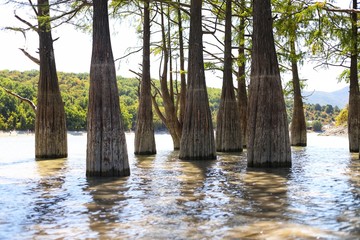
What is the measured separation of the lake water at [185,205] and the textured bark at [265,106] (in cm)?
71

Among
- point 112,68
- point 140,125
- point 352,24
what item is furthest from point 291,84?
point 112,68

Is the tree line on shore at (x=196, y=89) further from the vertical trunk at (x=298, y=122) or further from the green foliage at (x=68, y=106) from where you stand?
the green foliage at (x=68, y=106)

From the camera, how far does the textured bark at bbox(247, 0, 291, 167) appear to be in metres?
15.3

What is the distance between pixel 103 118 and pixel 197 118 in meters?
5.59

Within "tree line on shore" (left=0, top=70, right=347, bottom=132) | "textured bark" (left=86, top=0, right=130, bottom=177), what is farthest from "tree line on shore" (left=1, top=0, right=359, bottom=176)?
"tree line on shore" (left=0, top=70, right=347, bottom=132)

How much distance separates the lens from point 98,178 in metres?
13.4

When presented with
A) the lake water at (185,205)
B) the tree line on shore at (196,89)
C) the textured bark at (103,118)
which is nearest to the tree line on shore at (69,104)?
the tree line on shore at (196,89)

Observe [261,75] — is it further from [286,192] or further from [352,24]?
[352,24]

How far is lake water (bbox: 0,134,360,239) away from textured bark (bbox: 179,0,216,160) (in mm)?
3229

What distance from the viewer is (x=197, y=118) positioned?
60.4 feet

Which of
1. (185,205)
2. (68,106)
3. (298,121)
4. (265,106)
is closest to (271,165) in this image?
(265,106)

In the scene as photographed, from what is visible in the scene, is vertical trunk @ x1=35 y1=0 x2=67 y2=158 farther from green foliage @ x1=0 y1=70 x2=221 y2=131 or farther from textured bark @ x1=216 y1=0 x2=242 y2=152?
green foliage @ x1=0 y1=70 x2=221 y2=131

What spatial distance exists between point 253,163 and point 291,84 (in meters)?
17.5

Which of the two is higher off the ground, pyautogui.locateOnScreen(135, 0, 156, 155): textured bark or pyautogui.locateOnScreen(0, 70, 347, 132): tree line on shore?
pyautogui.locateOnScreen(0, 70, 347, 132): tree line on shore
